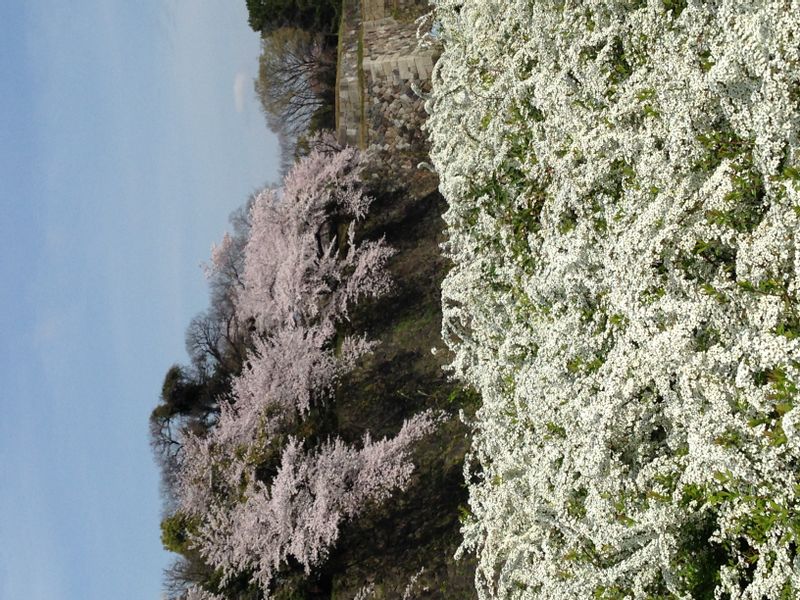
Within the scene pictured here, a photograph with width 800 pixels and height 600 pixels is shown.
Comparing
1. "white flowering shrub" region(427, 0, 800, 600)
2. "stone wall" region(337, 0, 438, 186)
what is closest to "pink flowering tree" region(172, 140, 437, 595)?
"stone wall" region(337, 0, 438, 186)

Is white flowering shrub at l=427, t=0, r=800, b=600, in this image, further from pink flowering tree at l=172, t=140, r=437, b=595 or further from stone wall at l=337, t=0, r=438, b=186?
stone wall at l=337, t=0, r=438, b=186

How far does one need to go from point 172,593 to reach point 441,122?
681 centimetres

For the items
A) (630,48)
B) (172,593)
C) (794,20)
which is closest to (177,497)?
(172,593)

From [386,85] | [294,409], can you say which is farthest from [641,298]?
[386,85]

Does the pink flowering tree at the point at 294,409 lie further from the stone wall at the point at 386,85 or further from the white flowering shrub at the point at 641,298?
the white flowering shrub at the point at 641,298

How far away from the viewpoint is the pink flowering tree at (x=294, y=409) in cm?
844

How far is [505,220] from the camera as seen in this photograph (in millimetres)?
5023

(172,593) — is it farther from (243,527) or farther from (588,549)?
(588,549)

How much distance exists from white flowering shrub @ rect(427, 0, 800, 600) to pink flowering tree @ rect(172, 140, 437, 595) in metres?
3.46

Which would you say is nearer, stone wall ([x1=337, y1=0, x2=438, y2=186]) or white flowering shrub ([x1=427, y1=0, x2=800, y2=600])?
white flowering shrub ([x1=427, y1=0, x2=800, y2=600])

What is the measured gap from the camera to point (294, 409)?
31.0 feet

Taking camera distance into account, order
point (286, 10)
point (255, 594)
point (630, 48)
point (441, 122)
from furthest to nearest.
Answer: point (286, 10) < point (255, 594) < point (441, 122) < point (630, 48)

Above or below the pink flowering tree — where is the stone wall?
above

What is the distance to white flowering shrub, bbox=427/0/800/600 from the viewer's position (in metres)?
3.15
